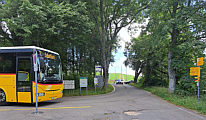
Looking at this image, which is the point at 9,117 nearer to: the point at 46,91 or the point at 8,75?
the point at 46,91

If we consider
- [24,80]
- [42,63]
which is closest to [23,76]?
[24,80]

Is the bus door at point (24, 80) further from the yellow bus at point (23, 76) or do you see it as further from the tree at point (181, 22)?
the tree at point (181, 22)

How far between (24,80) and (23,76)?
24 cm

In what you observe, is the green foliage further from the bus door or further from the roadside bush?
the bus door

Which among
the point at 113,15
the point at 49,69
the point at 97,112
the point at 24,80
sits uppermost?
the point at 113,15

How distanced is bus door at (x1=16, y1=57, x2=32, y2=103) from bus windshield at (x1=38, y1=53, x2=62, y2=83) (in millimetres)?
665

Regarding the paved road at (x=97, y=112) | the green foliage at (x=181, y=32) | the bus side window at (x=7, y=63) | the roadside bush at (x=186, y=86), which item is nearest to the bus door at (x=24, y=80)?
the bus side window at (x=7, y=63)

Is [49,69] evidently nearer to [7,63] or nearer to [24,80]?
[24,80]

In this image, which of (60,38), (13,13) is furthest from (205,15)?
(13,13)

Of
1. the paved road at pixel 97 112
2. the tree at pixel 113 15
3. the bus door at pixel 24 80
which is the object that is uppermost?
the tree at pixel 113 15

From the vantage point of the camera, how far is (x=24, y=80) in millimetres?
9609

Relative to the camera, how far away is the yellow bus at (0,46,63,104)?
9512mm

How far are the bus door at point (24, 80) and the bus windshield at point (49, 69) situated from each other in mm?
665

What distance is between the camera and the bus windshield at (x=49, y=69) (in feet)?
31.7
